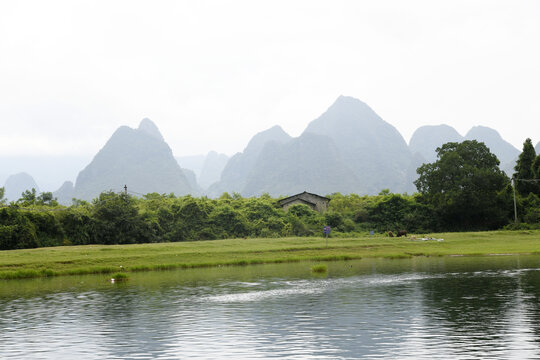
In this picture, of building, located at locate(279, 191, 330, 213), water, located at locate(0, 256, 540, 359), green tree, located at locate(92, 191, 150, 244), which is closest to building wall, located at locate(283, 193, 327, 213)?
building, located at locate(279, 191, 330, 213)

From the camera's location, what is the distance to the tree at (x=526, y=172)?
9882cm

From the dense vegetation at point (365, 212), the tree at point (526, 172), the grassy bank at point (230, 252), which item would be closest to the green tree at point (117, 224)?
the dense vegetation at point (365, 212)

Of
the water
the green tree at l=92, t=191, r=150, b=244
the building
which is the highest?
the building

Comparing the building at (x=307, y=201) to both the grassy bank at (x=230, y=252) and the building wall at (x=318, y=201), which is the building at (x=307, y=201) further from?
the grassy bank at (x=230, y=252)

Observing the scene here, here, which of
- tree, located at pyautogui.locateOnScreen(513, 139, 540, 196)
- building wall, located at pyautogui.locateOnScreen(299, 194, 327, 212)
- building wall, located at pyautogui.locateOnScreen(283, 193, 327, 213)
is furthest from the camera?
building wall, located at pyautogui.locateOnScreen(299, 194, 327, 212)

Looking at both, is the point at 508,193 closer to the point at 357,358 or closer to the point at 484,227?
the point at 484,227

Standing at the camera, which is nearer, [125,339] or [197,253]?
[125,339]

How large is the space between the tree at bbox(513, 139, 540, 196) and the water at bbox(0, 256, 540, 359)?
5960 centimetres

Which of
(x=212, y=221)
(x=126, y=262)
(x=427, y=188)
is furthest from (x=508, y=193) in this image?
(x=126, y=262)

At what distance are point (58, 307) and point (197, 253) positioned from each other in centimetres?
3154

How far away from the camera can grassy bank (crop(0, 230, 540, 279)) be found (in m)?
53.3

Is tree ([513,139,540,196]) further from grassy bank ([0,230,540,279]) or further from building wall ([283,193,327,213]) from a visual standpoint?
building wall ([283,193,327,213])

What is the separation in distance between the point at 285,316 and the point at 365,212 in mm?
77008

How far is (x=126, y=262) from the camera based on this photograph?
56469 mm
